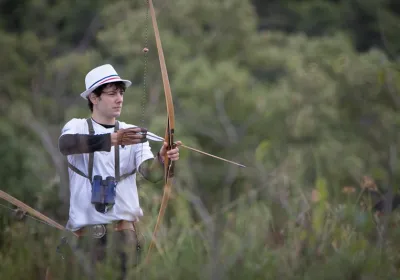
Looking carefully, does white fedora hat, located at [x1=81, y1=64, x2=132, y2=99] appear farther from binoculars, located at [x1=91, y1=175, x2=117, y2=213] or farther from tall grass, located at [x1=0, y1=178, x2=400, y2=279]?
tall grass, located at [x1=0, y1=178, x2=400, y2=279]

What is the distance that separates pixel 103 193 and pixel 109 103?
15.1 inches

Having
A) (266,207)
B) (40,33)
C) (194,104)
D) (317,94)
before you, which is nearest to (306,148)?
(317,94)

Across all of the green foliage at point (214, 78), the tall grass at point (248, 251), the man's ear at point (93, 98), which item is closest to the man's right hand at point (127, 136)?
the man's ear at point (93, 98)

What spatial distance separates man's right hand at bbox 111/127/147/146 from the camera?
3830mm

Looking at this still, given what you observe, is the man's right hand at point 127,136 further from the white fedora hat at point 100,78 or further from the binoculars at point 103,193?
the white fedora hat at point 100,78

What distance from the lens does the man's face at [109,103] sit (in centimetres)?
405

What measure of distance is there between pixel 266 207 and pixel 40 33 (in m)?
33.0

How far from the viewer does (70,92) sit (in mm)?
31109

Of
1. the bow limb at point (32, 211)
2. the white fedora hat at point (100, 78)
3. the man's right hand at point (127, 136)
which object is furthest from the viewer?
the white fedora hat at point (100, 78)

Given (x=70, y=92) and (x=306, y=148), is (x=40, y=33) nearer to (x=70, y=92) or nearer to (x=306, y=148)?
(x=70, y=92)

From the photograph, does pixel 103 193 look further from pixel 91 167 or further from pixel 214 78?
pixel 214 78

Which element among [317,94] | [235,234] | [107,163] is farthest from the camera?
[317,94]

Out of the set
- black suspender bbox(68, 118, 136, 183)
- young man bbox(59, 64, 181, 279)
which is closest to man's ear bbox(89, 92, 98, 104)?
young man bbox(59, 64, 181, 279)

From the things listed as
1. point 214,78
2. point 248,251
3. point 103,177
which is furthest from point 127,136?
point 214,78
